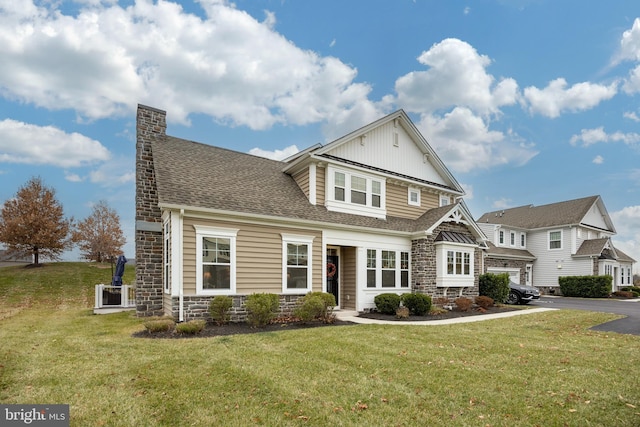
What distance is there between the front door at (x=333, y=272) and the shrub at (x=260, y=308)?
447 centimetres

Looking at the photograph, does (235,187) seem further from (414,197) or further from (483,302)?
(483,302)

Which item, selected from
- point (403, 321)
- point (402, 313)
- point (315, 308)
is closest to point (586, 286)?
point (402, 313)

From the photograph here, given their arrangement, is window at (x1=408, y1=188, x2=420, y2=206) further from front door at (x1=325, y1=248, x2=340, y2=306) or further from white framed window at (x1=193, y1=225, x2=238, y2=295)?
white framed window at (x1=193, y1=225, x2=238, y2=295)

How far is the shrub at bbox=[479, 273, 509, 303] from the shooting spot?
63.6 feet

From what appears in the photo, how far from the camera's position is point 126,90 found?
596 inches

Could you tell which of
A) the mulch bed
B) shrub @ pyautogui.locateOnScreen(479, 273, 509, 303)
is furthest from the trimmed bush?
the mulch bed

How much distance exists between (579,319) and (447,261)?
5137 millimetres

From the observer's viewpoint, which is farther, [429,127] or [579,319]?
[429,127]

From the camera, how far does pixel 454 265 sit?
55.1ft

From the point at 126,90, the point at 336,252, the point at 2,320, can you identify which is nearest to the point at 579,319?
the point at 336,252

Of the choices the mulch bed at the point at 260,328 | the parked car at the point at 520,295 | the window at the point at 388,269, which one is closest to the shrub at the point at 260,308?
the mulch bed at the point at 260,328

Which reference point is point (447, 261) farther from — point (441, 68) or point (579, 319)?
point (441, 68)

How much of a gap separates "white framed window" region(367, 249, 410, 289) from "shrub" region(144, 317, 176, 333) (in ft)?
26.6

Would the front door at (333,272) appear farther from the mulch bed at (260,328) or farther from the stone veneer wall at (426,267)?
the stone veneer wall at (426,267)
